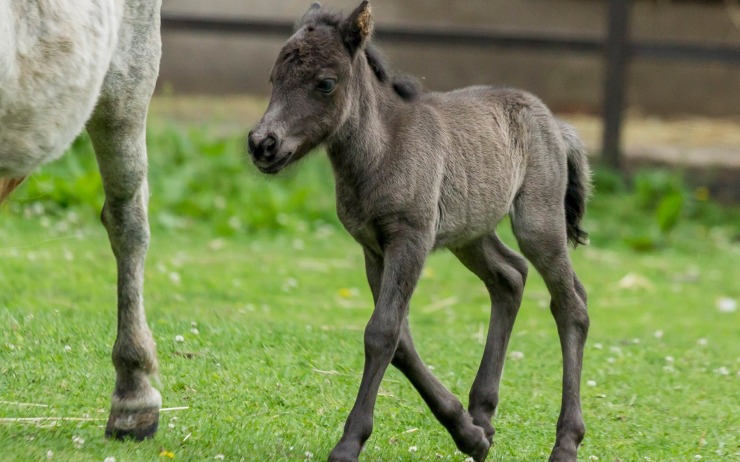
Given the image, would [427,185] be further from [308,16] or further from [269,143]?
[308,16]

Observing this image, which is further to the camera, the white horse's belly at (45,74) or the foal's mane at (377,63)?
the foal's mane at (377,63)

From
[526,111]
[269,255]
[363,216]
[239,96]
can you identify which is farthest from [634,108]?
[363,216]

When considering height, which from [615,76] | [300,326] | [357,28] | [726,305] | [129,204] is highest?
[357,28]

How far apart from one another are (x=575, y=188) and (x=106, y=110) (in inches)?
81.3

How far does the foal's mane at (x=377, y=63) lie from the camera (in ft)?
12.9

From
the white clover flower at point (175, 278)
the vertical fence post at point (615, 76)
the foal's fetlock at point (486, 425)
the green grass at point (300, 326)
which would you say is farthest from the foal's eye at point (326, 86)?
the vertical fence post at point (615, 76)

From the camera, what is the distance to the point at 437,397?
424 cm

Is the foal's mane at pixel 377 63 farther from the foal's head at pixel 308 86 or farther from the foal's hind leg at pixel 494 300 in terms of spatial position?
the foal's hind leg at pixel 494 300

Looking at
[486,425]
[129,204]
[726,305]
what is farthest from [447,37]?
[486,425]

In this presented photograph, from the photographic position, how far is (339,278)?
28.5 ft

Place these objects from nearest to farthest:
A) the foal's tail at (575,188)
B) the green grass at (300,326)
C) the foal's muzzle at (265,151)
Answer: the foal's muzzle at (265,151) → the green grass at (300,326) → the foal's tail at (575,188)

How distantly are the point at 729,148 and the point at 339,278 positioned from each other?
5912 millimetres

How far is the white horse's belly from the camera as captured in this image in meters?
3.35

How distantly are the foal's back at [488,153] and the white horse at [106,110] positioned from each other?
1173 millimetres
